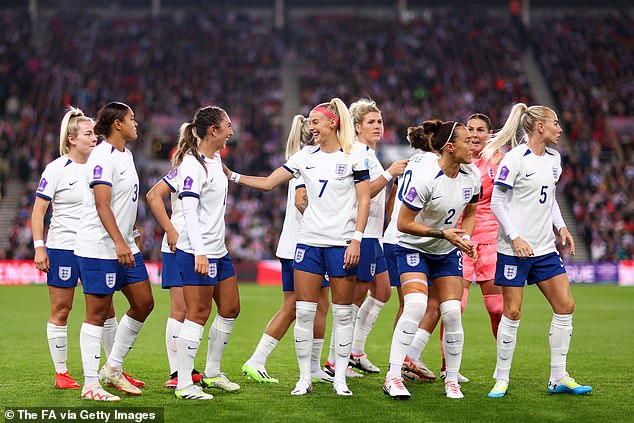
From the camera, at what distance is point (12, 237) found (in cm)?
2966

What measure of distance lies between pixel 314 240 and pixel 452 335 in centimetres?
149

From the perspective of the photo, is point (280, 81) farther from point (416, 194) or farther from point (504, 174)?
point (416, 194)

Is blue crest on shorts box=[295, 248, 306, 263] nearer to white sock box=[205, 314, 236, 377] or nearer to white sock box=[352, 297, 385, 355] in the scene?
white sock box=[205, 314, 236, 377]

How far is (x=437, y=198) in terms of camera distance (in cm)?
781

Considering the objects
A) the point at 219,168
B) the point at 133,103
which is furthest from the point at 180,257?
the point at 133,103

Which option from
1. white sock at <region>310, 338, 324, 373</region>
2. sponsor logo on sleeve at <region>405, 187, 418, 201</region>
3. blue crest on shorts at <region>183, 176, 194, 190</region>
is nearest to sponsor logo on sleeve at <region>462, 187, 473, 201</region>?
sponsor logo on sleeve at <region>405, 187, 418, 201</region>

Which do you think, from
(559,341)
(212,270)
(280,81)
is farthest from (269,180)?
(280,81)

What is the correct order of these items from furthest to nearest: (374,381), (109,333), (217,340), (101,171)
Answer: (374,381), (109,333), (217,340), (101,171)

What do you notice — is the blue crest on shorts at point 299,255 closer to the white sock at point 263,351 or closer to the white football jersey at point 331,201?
the white football jersey at point 331,201

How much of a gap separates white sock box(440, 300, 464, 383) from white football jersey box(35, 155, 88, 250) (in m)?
3.63

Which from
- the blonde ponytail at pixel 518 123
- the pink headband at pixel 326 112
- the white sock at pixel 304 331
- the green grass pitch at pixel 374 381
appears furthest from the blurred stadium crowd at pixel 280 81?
the pink headband at pixel 326 112

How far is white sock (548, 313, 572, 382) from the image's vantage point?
8.06m

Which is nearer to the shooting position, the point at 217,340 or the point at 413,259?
the point at 413,259

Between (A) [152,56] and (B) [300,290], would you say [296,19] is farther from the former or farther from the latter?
(B) [300,290]
